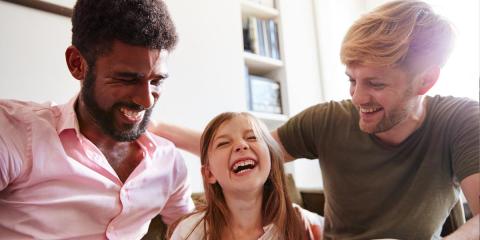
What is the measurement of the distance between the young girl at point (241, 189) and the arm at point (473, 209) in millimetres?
387

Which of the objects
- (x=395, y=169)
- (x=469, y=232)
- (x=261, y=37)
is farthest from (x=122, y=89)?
(x=261, y=37)

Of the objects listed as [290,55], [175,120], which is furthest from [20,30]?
[290,55]

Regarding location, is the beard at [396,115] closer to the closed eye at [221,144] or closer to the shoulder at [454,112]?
the shoulder at [454,112]

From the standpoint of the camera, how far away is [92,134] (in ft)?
3.43

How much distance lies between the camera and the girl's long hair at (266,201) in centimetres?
→ 104

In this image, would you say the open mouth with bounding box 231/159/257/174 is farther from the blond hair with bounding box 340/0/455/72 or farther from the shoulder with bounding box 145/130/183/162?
the blond hair with bounding box 340/0/455/72

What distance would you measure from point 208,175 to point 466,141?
694mm

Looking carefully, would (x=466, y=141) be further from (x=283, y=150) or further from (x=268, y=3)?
(x=268, y=3)

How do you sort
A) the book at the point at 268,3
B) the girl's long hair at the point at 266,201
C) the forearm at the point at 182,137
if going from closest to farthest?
the girl's long hair at the point at 266,201 < the forearm at the point at 182,137 < the book at the point at 268,3

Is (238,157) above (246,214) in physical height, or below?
above

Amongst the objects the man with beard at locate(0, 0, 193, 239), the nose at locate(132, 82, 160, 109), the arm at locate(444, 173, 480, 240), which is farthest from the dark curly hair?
the arm at locate(444, 173, 480, 240)

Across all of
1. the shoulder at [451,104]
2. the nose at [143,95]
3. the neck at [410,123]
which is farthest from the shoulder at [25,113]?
the shoulder at [451,104]

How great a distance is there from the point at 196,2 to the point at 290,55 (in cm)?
78

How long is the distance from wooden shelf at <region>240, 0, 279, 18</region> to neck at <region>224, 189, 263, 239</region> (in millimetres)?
1563
